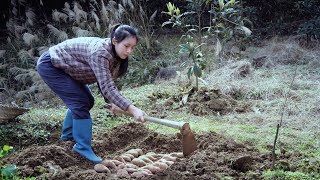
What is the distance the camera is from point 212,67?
7.52 m

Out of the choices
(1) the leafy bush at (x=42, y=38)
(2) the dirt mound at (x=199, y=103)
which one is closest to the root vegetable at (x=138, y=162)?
(2) the dirt mound at (x=199, y=103)

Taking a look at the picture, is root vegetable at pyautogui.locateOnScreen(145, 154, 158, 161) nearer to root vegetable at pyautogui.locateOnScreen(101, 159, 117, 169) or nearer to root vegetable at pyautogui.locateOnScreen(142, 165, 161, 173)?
root vegetable at pyautogui.locateOnScreen(142, 165, 161, 173)

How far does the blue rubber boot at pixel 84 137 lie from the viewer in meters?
3.92

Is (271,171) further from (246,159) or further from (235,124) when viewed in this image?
(235,124)

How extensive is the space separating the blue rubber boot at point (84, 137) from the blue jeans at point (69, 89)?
2.1 inches

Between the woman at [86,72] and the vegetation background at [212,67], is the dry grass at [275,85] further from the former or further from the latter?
the woman at [86,72]

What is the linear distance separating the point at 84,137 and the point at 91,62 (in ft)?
2.28

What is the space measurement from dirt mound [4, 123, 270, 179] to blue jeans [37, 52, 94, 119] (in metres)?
0.43

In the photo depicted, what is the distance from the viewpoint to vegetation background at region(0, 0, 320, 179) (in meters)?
4.95

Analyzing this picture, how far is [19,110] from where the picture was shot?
509cm

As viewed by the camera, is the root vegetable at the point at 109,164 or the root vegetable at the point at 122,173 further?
the root vegetable at the point at 109,164

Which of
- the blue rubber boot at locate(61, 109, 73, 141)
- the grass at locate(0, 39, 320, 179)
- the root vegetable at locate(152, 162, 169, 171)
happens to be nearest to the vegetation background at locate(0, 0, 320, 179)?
the grass at locate(0, 39, 320, 179)

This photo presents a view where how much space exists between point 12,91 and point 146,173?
208 inches

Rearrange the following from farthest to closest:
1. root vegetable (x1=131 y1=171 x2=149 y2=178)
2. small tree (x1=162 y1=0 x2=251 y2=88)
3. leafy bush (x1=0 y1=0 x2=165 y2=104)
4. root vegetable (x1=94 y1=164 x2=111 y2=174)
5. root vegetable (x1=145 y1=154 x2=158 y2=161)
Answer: leafy bush (x1=0 y1=0 x2=165 y2=104), small tree (x1=162 y1=0 x2=251 y2=88), root vegetable (x1=145 y1=154 x2=158 y2=161), root vegetable (x1=94 y1=164 x2=111 y2=174), root vegetable (x1=131 y1=171 x2=149 y2=178)
